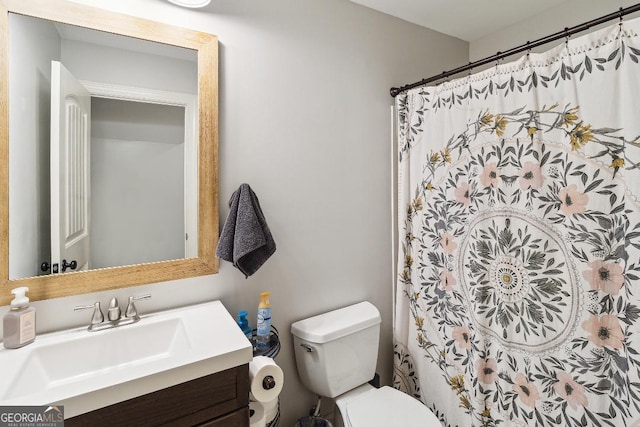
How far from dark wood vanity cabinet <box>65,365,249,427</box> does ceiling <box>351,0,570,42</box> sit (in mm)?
1900

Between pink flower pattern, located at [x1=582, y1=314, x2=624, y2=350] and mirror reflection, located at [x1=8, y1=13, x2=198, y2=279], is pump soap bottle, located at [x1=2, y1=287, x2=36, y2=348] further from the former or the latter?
pink flower pattern, located at [x1=582, y1=314, x2=624, y2=350]

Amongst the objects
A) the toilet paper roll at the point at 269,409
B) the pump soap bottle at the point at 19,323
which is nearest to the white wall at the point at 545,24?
the toilet paper roll at the point at 269,409

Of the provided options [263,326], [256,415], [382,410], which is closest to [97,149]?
[263,326]

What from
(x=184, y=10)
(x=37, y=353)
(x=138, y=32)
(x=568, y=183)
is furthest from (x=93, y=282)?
(x=568, y=183)

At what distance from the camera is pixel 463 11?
1807 mm

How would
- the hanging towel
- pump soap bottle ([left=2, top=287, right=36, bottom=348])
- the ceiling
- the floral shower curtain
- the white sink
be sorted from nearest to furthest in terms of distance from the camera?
the white sink
pump soap bottle ([left=2, top=287, right=36, bottom=348])
the floral shower curtain
the hanging towel
the ceiling

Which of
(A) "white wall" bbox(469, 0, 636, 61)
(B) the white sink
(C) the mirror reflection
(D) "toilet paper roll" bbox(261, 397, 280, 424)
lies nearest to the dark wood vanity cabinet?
(B) the white sink

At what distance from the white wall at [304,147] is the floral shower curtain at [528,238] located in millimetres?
221

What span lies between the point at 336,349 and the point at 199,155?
42.8 inches

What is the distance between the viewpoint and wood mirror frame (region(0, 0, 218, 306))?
3.33ft

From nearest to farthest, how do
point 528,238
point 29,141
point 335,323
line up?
point 29,141
point 528,238
point 335,323

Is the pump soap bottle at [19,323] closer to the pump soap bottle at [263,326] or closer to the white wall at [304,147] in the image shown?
the white wall at [304,147]

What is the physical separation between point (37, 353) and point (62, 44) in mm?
1048

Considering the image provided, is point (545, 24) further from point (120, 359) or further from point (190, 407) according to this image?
point (120, 359)
